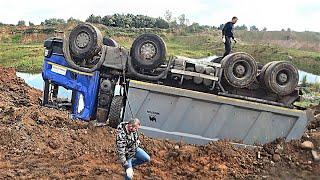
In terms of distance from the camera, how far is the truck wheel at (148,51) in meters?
8.55

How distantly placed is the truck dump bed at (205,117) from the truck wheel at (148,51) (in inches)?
17.8

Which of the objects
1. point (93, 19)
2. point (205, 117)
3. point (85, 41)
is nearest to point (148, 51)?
point (85, 41)

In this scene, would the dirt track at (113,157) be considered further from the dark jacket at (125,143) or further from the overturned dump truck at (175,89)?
the dark jacket at (125,143)

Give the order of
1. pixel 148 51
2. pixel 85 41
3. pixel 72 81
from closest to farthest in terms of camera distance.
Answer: pixel 148 51 → pixel 85 41 → pixel 72 81

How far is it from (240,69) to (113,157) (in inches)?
A: 106

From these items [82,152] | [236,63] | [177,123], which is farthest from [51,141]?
[236,63]

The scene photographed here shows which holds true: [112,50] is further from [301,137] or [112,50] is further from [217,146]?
[301,137]

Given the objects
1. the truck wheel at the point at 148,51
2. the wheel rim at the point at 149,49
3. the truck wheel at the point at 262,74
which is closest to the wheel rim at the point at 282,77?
the truck wheel at the point at 262,74

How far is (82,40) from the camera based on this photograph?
878 cm

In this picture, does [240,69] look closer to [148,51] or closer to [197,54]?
[148,51]

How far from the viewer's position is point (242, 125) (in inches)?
327

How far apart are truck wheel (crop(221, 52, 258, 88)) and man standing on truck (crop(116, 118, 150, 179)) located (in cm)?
244

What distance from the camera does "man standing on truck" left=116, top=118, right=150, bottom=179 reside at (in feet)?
21.6

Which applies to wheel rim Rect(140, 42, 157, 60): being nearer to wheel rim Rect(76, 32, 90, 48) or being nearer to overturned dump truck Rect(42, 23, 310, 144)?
overturned dump truck Rect(42, 23, 310, 144)
